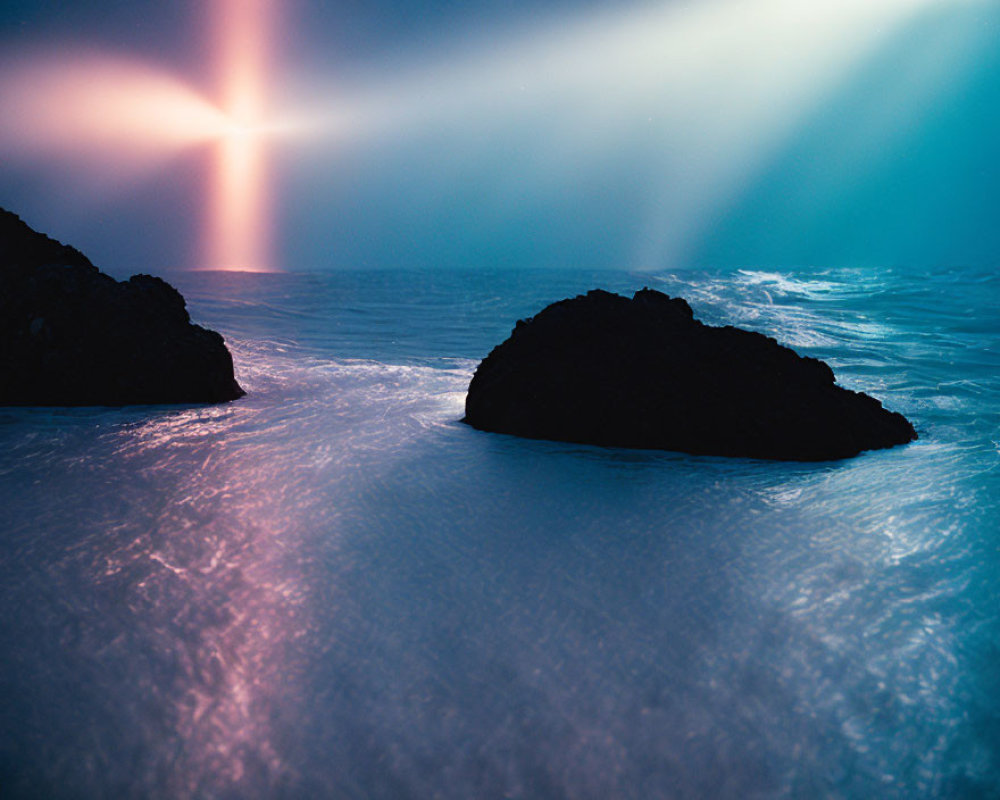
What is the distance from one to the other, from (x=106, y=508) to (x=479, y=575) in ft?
4.36

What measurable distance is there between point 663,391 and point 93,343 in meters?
3.38

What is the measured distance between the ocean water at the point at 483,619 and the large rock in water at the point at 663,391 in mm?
194

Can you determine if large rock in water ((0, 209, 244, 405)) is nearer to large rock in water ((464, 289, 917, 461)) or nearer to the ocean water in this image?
the ocean water

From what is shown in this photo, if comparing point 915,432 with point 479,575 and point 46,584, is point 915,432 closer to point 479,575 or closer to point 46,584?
→ point 479,575

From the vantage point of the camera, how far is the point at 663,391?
3178mm

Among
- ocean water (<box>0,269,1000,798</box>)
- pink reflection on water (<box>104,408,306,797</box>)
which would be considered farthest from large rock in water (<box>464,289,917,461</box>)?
pink reflection on water (<box>104,408,306,797</box>)

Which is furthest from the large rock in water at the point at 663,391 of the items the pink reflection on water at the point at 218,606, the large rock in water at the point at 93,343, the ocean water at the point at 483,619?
the large rock in water at the point at 93,343

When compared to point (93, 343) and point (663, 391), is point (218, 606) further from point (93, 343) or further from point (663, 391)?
point (93, 343)

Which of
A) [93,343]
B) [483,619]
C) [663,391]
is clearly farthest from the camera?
[93,343]

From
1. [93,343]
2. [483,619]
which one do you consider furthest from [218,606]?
[93,343]

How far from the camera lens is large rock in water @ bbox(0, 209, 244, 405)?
3.62 metres

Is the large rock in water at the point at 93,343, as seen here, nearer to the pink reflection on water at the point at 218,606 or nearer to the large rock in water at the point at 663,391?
the pink reflection on water at the point at 218,606

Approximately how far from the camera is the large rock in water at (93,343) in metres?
3.62

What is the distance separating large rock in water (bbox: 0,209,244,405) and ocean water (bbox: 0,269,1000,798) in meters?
0.64
